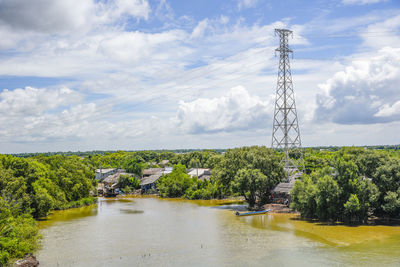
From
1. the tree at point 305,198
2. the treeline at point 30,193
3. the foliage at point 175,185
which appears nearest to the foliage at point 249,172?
the tree at point 305,198

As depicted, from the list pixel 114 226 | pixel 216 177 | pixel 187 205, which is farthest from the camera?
pixel 187 205

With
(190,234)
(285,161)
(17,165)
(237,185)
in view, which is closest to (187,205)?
(237,185)

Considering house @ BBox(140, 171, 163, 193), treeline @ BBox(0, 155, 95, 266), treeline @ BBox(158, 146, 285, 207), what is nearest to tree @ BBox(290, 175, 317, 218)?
treeline @ BBox(158, 146, 285, 207)

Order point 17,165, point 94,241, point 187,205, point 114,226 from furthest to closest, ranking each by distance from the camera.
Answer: point 187,205 → point 17,165 → point 114,226 → point 94,241

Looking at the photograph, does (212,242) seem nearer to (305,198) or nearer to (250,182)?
(305,198)

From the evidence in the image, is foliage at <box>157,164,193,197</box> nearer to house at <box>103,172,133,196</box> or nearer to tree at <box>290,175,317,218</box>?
house at <box>103,172,133,196</box>

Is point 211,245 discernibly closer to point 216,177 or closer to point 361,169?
point 361,169

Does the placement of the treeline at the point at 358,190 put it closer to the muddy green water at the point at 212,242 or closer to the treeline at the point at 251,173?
the muddy green water at the point at 212,242
